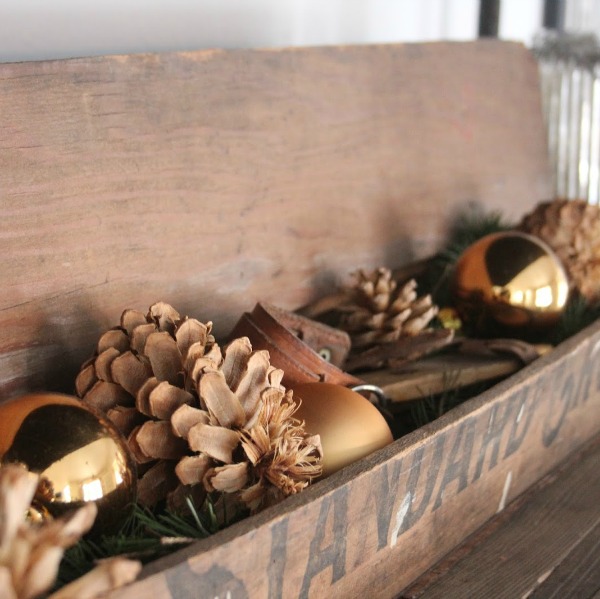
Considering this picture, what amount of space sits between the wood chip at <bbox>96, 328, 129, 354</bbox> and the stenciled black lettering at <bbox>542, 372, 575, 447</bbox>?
0.37 meters

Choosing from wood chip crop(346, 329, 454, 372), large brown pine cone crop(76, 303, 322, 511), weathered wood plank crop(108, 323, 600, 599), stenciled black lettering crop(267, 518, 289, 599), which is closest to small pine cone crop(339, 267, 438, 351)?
wood chip crop(346, 329, 454, 372)

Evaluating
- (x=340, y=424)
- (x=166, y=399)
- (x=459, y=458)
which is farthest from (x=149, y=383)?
(x=459, y=458)

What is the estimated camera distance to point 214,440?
0.47m

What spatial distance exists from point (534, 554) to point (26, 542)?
1.27ft

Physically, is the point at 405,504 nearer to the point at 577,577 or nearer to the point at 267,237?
the point at 577,577

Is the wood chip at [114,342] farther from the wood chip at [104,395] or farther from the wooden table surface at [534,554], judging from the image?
the wooden table surface at [534,554]

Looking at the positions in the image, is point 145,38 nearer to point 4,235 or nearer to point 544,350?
point 4,235

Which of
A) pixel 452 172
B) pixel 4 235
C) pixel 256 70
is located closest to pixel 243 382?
pixel 4 235

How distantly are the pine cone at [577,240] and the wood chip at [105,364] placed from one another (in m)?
0.54

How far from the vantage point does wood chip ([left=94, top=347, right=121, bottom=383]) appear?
521 millimetres

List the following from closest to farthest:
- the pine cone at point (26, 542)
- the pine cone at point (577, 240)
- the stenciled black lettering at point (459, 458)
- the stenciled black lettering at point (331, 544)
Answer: the pine cone at point (26, 542) < the stenciled black lettering at point (331, 544) < the stenciled black lettering at point (459, 458) < the pine cone at point (577, 240)

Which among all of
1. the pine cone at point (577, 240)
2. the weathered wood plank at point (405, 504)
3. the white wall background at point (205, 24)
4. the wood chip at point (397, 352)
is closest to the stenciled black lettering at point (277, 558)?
the weathered wood plank at point (405, 504)

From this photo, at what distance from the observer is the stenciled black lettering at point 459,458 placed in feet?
1.84

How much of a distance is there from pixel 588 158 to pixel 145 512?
936 millimetres
